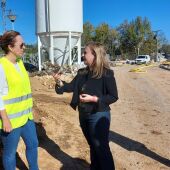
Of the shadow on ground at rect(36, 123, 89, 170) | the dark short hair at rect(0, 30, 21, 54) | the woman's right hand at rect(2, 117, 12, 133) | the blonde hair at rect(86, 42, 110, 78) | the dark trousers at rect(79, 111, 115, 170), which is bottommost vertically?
the shadow on ground at rect(36, 123, 89, 170)

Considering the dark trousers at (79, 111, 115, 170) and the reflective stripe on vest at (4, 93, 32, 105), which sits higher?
the reflective stripe on vest at (4, 93, 32, 105)

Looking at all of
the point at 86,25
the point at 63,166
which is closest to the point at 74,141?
the point at 63,166

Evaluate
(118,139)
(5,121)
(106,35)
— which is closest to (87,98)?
(5,121)

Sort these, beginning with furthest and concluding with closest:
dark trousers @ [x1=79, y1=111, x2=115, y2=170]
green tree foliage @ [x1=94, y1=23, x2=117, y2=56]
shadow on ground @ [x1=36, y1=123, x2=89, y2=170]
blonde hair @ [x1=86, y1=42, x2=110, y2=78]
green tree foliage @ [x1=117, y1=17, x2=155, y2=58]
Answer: green tree foliage @ [x1=117, y1=17, x2=155, y2=58]
green tree foliage @ [x1=94, y1=23, x2=117, y2=56]
shadow on ground @ [x1=36, y1=123, x2=89, y2=170]
dark trousers @ [x1=79, y1=111, x2=115, y2=170]
blonde hair @ [x1=86, y1=42, x2=110, y2=78]

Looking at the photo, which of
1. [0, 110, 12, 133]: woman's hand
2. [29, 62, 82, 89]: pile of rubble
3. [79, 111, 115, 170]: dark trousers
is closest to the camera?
[0, 110, 12, 133]: woman's hand

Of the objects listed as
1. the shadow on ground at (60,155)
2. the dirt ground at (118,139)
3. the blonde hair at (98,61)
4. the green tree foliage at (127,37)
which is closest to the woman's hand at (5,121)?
the blonde hair at (98,61)

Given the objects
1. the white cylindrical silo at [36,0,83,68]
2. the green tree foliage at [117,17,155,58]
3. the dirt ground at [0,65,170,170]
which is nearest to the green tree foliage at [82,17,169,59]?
the green tree foliage at [117,17,155,58]

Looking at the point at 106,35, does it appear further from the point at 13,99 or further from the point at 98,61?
the point at 13,99

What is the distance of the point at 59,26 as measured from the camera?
69.4ft

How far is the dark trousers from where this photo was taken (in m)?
4.12

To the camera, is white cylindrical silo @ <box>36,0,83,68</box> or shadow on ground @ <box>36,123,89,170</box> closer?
shadow on ground @ <box>36,123,89,170</box>

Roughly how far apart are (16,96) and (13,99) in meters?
0.05

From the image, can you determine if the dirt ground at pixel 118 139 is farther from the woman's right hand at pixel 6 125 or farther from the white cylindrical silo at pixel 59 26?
the white cylindrical silo at pixel 59 26

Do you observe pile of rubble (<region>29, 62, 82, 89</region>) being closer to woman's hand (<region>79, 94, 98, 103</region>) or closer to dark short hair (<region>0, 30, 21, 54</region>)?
dark short hair (<region>0, 30, 21, 54</region>)
